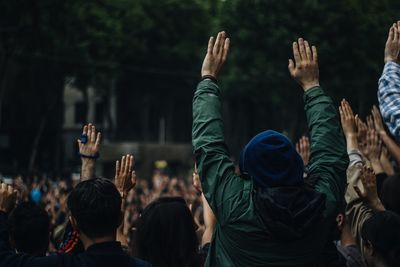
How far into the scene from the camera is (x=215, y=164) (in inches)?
131

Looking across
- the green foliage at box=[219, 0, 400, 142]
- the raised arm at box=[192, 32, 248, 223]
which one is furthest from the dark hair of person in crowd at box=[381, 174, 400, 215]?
the green foliage at box=[219, 0, 400, 142]

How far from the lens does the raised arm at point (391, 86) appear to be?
11.9 feet

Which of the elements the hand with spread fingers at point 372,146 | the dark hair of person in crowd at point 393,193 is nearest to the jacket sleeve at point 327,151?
the dark hair of person in crowd at point 393,193

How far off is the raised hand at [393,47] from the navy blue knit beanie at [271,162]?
105 centimetres

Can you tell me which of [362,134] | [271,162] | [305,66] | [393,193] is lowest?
[393,193]

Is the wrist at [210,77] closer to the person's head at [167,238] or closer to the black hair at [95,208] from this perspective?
the black hair at [95,208]

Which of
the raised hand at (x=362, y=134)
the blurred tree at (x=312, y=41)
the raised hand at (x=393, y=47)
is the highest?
the blurred tree at (x=312, y=41)

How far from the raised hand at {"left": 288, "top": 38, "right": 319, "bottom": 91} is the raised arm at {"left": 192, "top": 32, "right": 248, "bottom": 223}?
41 cm

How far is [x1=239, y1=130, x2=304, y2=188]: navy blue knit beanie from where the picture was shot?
324cm

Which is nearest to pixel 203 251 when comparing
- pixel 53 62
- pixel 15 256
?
pixel 15 256

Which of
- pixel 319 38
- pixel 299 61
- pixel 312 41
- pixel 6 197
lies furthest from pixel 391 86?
pixel 319 38

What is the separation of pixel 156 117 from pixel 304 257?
47.0 meters

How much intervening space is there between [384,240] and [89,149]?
1.74 metres

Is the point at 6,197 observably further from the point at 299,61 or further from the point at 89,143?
the point at 299,61
